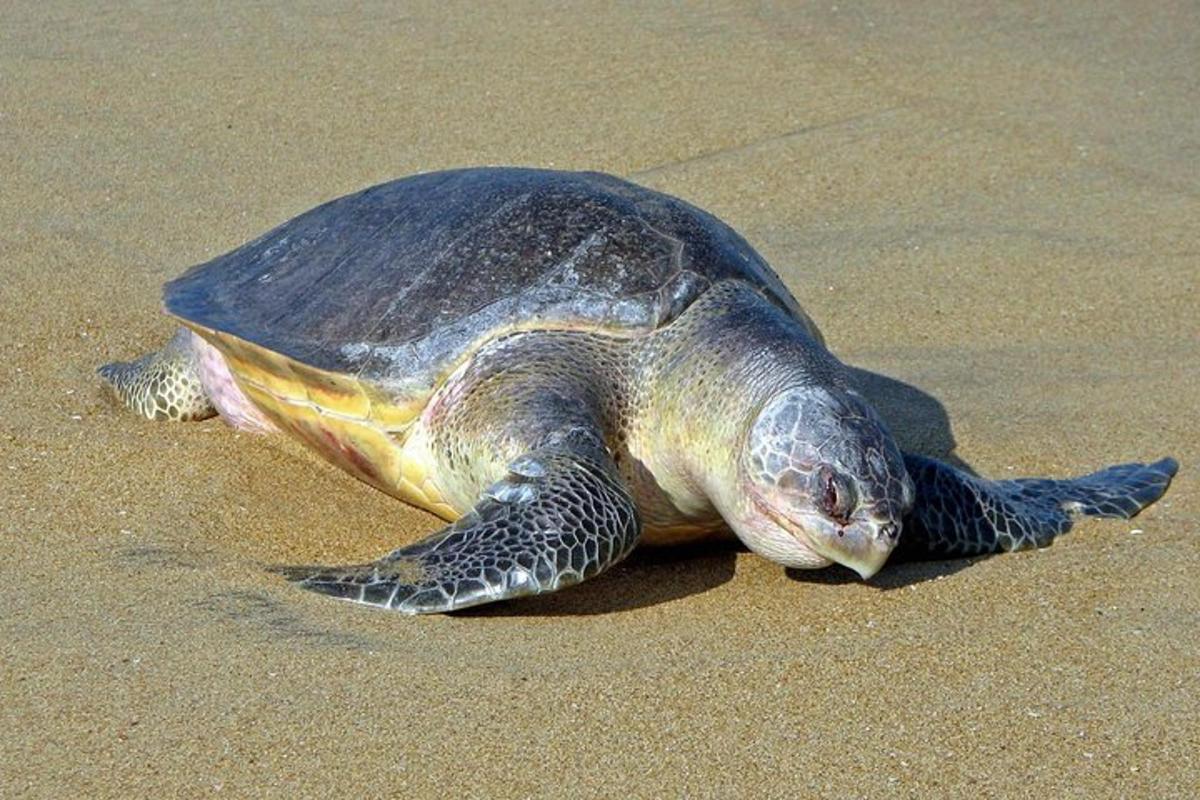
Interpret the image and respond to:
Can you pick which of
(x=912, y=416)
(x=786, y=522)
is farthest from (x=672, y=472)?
(x=912, y=416)

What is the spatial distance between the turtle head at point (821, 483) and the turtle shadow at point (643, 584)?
219mm

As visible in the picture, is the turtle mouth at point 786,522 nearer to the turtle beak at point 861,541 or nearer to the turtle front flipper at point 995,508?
the turtle beak at point 861,541

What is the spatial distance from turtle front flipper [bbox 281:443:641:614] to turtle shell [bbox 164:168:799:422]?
54 cm

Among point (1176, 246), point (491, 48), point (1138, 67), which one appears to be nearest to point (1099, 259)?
point (1176, 246)

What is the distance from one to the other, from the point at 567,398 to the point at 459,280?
528 mm

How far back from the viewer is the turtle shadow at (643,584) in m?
3.94

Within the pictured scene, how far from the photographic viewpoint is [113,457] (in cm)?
480

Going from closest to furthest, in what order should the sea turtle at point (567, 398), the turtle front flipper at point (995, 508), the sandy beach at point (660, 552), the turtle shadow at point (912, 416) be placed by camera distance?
the sandy beach at point (660, 552)
the sea turtle at point (567, 398)
the turtle front flipper at point (995, 508)
the turtle shadow at point (912, 416)

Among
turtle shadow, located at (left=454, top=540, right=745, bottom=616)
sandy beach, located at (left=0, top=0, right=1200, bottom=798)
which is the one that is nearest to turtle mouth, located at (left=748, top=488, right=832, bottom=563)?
sandy beach, located at (left=0, top=0, right=1200, bottom=798)

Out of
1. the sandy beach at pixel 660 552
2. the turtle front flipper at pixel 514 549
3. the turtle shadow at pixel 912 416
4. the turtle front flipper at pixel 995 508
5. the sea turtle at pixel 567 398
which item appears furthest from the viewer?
the turtle shadow at pixel 912 416

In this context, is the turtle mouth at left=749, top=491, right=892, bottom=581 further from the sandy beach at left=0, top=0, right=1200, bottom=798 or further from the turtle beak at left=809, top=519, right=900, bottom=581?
the sandy beach at left=0, top=0, right=1200, bottom=798

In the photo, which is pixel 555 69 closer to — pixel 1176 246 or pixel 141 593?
pixel 1176 246

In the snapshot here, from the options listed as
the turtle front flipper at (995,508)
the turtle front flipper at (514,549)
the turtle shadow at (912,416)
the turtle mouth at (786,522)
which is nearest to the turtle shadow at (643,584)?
the turtle front flipper at (514,549)

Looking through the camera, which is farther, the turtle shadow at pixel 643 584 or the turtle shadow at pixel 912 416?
the turtle shadow at pixel 912 416
